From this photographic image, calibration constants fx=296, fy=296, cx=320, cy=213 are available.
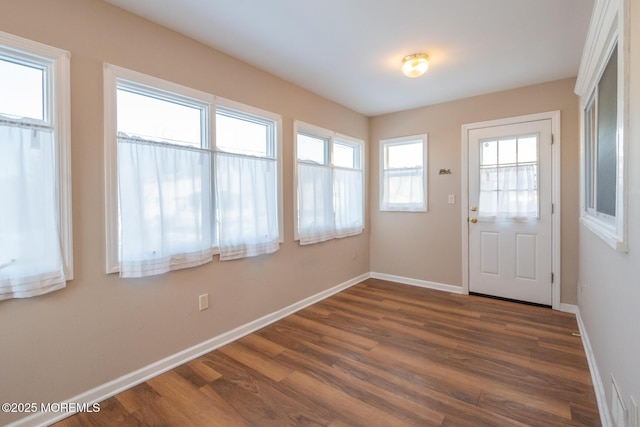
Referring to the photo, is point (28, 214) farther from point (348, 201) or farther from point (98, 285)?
point (348, 201)

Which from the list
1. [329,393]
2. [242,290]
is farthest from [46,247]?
[329,393]

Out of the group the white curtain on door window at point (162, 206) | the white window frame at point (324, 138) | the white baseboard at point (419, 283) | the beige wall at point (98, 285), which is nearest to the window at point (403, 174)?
the white window frame at point (324, 138)

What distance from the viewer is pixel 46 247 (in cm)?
165

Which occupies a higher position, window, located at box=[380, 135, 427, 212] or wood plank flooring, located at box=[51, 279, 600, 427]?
window, located at box=[380, 135, 427, 212]

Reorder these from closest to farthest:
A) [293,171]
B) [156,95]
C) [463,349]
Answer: [156,95]
[463,349]
[293,171]

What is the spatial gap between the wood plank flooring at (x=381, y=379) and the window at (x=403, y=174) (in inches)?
67.2

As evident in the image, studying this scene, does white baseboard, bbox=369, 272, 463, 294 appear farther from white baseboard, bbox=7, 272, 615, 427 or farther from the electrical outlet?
the electrical outlet

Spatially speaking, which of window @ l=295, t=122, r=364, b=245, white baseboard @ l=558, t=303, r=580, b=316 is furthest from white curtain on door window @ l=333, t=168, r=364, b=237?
white baseboard @ l=558, t=303, r=580, b=316

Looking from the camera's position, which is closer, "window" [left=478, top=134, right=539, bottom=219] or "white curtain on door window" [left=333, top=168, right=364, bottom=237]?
"window" [left=478, top=134, right=539, bottom=219]

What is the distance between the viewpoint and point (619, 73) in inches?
54.2

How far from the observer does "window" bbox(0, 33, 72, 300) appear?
5.05ft

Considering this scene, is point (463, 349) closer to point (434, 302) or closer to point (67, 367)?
point (434, 302)

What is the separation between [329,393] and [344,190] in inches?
102

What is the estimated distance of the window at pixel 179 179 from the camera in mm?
1948
